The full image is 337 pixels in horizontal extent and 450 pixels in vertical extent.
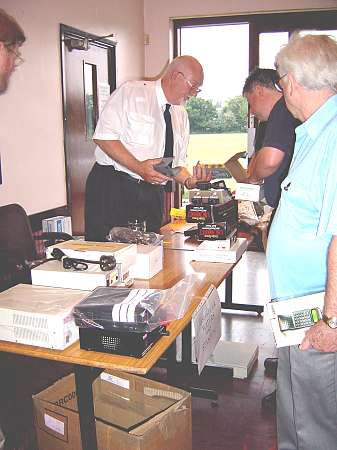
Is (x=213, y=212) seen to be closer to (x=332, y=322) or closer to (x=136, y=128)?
(x=136, y=128)

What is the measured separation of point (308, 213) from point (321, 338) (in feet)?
1.12

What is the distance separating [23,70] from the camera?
317cm

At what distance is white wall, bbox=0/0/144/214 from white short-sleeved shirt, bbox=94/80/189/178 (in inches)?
30.2

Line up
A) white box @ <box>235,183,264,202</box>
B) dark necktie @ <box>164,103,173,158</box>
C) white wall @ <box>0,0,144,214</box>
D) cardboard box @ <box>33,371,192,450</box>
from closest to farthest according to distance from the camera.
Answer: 1. cardboard box @ <box>33,371,192,450</box>
2. white box @ <box>235,183,264,202</box>
3. dark necktie @ <box>164,103,173,158</box>
4. white wall @ <box>0,0,144,214</box>

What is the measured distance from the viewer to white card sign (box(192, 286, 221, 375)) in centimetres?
163

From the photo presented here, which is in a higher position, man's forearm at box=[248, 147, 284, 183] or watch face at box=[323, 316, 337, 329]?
man's forearm at box=[248, 147, 284, 183]

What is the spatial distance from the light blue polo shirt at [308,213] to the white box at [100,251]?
472 millimetres

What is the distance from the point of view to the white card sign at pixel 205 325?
1.63 meters

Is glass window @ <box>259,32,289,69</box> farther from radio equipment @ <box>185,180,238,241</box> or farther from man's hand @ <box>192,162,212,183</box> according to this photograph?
radio equipment @ <box>185,180,238,241</box>

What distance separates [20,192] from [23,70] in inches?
31.0

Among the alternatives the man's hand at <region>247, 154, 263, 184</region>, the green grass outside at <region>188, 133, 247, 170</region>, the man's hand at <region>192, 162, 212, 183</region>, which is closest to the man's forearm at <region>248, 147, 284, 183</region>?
the man's hand at <region>247, 154, 263, 184</region>

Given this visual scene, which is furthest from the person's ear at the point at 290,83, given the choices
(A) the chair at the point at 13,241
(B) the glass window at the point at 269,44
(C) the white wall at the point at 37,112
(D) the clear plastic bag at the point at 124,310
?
(B) the glass window at the point at 269,44

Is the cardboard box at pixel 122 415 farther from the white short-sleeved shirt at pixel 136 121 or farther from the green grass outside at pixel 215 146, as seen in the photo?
the green grass outside at pixel 215 146

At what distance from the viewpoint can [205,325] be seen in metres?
1.76
